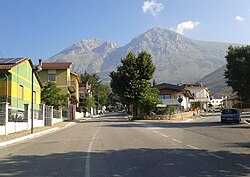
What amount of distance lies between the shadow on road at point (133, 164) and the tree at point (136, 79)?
42322 mm

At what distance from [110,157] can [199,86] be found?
128906 millimetres

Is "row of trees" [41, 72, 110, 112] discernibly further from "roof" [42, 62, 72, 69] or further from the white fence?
the white fence

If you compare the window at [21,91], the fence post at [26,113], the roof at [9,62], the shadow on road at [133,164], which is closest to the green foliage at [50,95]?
the roof at [9,62]

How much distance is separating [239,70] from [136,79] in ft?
67.9

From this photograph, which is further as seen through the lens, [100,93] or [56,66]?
[100,93]

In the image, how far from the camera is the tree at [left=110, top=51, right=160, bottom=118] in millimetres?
56844

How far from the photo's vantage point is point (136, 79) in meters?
57.3

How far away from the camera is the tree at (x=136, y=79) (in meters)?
56.8

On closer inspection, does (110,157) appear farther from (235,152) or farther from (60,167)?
(235,152)

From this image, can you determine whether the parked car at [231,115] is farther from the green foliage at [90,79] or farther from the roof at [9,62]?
the green foliage at [90,79]

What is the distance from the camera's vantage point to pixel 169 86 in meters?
79.7

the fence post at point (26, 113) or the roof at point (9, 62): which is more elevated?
the roof at point (9, 62)

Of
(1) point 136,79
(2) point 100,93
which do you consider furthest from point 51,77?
(2) point 100,93

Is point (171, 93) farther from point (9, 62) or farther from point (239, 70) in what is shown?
point (9, 62)
